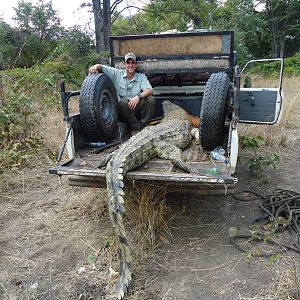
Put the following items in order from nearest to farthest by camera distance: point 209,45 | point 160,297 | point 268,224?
1. point 160,297
2. point 268,224
3. point 209,45

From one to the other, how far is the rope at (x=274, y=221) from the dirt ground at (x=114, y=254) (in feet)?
0.31

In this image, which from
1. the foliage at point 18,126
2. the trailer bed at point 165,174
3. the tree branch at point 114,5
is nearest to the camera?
the trailer bed at point 165,174

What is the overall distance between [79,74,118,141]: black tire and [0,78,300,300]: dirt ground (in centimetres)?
78

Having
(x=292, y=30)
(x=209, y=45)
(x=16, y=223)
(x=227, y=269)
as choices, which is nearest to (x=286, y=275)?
(x=227, y=269)

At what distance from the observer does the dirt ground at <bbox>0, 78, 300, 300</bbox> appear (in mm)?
2844

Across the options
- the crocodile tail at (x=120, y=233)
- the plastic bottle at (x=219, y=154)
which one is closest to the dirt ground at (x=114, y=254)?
the crocodile tail at (x=120, y=233)

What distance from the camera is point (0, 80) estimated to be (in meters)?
6.51

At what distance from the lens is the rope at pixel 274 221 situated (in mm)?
3336

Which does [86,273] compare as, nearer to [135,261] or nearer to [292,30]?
[135,261]

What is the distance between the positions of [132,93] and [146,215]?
214cm

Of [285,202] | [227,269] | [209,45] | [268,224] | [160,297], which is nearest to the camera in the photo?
[160,297]

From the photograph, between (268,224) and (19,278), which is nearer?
(19,278)

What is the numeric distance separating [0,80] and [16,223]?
341cm

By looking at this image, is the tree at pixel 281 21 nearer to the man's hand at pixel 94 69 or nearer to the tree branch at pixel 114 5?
the tree branch at pixel 114 5
